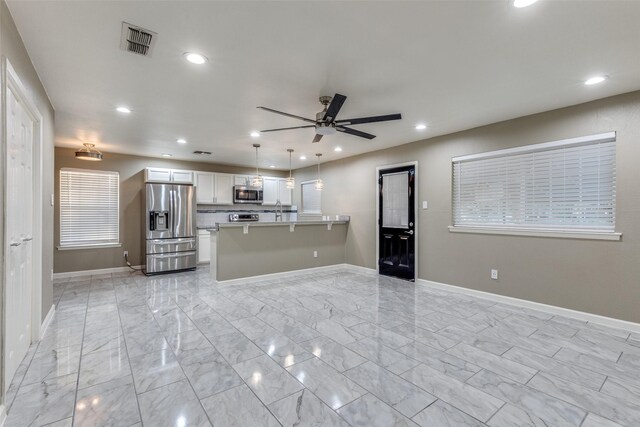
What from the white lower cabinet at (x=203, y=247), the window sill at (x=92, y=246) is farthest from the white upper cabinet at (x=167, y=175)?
the window sill at (x=92, y=246)

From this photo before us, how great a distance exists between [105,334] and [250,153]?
13.2 ft

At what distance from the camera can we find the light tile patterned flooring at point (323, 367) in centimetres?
179

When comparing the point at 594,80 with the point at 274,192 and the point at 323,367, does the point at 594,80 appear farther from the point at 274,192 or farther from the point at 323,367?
the point at 274,192

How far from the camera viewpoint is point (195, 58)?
7.97ft

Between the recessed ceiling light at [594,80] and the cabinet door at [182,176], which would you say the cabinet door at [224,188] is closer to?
the cabinet door at [182,176]

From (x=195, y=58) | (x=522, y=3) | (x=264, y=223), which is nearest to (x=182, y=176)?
(x=264, y=223)

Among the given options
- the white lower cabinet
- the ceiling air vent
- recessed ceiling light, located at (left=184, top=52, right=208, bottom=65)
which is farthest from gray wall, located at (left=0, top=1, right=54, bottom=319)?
the white lower cabinet

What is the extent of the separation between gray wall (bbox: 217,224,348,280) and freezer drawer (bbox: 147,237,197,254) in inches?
64.3

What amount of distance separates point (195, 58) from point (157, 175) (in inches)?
178

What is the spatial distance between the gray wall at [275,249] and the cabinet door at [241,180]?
2.52m

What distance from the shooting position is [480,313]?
3.58 m

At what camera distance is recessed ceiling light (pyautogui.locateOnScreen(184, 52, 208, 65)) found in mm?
2371

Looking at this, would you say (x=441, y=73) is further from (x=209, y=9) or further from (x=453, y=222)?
(x=453, y=222)

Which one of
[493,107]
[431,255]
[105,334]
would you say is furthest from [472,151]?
[105,334]
